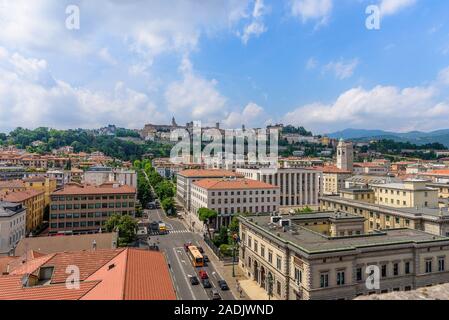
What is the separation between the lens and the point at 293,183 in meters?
99.5

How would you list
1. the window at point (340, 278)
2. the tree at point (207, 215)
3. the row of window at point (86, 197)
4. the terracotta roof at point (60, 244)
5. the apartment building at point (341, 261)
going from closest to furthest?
the apartment building at point (341, 261), the window at point (340, 278), the terracotta roof at point (60, 244), the row of window at point (86, 197), the tree at point (207, 215)

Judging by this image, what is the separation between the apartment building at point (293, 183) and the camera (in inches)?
3807

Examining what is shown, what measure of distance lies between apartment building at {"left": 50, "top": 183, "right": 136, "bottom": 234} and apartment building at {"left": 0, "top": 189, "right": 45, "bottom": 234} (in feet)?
13.0

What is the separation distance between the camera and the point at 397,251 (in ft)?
110

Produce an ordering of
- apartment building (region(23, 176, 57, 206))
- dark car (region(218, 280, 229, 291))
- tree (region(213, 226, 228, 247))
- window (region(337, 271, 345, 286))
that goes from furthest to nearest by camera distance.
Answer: apartment building (region(23, 176, 57, 206)) → tree (region(213, 226, 228, 247)) → dark car (region(218, 280, 229, 291)) → window (region(337, 271, 345, 286))

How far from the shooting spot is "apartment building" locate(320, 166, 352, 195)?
393ft

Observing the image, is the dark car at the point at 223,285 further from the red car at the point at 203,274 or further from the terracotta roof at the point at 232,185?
the terracotta roof at the point at 232,185

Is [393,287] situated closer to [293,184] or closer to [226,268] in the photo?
[226,268]

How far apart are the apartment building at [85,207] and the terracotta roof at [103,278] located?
41.8m

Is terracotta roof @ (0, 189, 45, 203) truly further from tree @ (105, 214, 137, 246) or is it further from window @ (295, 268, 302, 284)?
window @ (295, 268, 302, 284)

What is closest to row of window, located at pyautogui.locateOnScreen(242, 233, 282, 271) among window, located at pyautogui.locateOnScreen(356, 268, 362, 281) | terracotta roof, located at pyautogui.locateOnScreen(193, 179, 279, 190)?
window, located at pyautogui.locateOnScreen(356, 268, 362, 281)

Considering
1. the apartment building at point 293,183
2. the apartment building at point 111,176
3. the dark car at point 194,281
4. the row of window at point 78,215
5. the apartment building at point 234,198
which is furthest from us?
the apartment building at point 111,176

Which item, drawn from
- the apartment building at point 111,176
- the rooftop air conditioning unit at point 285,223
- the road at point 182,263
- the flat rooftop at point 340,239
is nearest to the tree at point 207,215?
the road at point 182,263

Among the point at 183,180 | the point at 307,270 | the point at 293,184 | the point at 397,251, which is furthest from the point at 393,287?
the point at 183,180
